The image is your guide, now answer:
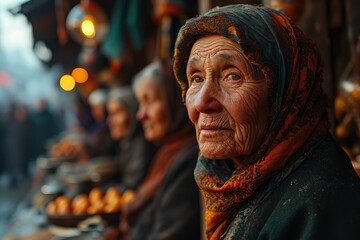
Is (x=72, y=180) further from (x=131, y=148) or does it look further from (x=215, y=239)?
(x=215, y=239)

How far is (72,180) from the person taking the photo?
3.77 metres

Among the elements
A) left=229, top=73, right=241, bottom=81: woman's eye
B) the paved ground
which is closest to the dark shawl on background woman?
left=229, top=73, right=241, bottom=81: woman's eye

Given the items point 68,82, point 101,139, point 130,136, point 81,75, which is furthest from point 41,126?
point 130,136

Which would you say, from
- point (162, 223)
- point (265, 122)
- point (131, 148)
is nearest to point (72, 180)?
point (131, 148)

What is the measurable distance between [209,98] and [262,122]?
0.57ft

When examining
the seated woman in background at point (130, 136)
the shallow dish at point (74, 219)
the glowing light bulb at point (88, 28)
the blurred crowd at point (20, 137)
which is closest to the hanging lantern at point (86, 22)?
the glowing light bulb at point (88, 28)

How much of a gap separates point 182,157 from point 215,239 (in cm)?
102

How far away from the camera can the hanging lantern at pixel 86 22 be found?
392 centimetres

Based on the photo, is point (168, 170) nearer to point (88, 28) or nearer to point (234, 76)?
→ point (234, 76)

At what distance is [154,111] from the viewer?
2.65 m

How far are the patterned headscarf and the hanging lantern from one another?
301cm

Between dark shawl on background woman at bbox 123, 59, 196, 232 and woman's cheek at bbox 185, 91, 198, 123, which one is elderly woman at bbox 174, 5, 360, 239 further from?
dark shawl on background woman at bbox 123, 59, 196, 232

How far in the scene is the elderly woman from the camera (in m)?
1.06

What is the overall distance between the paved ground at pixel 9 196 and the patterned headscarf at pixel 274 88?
6091 mm
